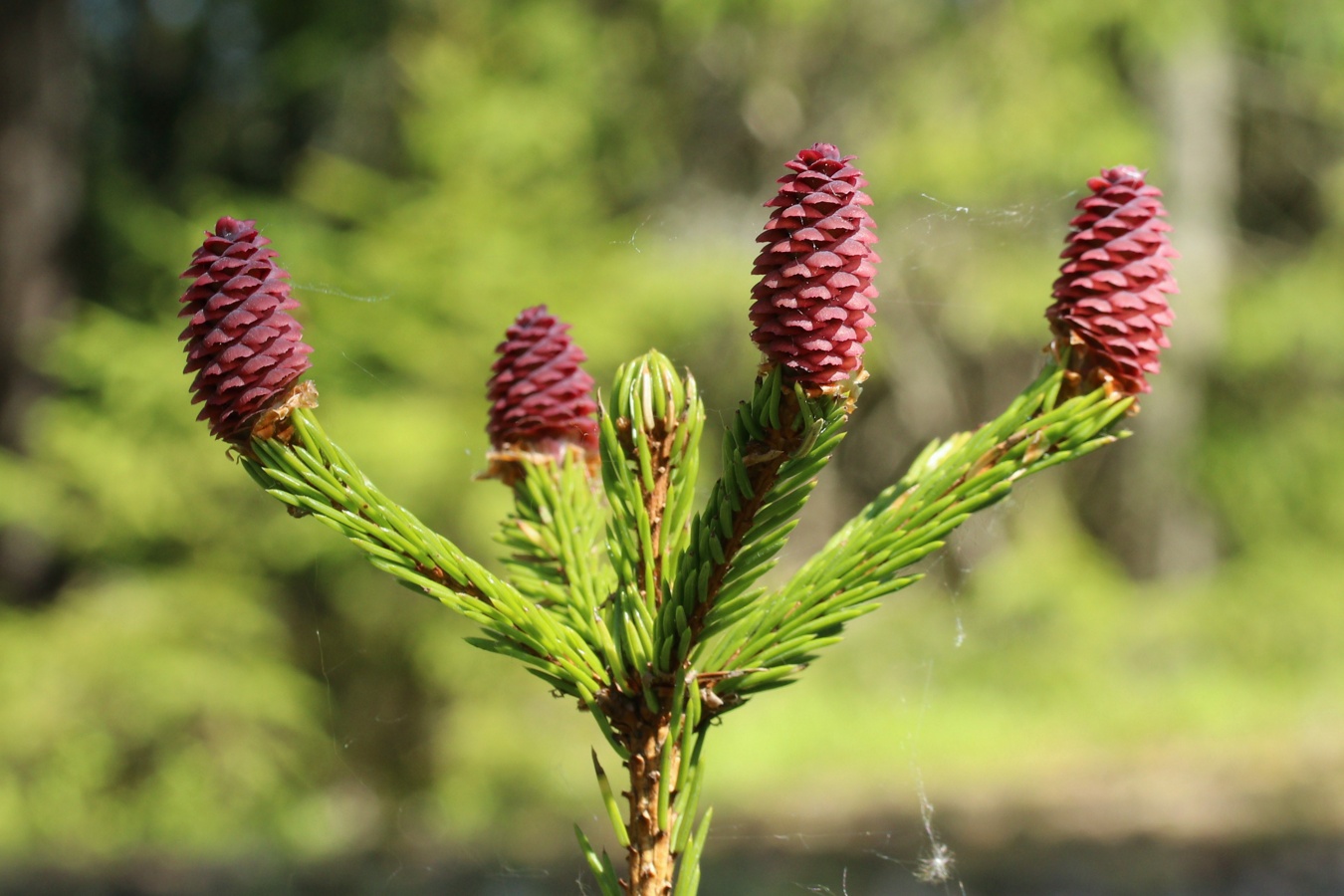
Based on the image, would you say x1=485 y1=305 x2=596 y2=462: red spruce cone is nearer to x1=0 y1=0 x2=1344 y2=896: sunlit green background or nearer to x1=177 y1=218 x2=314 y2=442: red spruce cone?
x1=177 y1=218 x2=314 y2=442: red spruce cone

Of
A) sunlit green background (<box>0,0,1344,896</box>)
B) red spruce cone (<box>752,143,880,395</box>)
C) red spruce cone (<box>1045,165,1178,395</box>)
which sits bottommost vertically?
red spruce cone (<box>752,143,880,395</box>)

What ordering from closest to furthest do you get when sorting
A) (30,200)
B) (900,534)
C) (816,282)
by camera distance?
(816,282) → (900,534) → (30,200)

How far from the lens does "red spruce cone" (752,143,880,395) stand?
0.44 metres

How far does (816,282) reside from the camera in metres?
0.44

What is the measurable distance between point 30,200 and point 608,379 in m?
2.98

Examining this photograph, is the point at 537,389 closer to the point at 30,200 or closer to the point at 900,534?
the point at 900,534

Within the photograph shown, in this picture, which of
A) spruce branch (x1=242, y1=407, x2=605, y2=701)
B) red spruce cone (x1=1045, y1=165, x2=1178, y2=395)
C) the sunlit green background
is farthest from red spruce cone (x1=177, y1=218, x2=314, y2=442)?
the sunlit green background

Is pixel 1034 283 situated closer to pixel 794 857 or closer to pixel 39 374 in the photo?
pixel 794 857

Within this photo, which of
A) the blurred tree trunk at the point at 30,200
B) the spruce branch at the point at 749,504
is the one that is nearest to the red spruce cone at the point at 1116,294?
the spruce branch at the point at 749,504

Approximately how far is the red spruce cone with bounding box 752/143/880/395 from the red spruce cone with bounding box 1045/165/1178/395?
0.54 ft

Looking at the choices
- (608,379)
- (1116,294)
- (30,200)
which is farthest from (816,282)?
(30,200)

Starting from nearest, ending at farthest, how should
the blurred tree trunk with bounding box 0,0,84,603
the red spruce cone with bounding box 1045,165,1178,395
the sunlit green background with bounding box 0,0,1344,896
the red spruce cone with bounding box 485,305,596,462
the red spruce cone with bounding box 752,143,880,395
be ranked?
the red spruce cone with bounding box 752,143,880,395, the red spruce cone with bounding box 1045,165,1178,395, the red spruce cone with bounding box 485,305,596,462, the sunlit green background with bounding box 0,0,1344,896, the blurred tree trunk with bounding box 0,0,84,603

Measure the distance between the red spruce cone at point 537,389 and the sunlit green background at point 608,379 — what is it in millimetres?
2451

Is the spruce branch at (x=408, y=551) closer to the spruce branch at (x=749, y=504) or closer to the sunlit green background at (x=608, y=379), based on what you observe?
the spruce branch at (x=749, y=504)
